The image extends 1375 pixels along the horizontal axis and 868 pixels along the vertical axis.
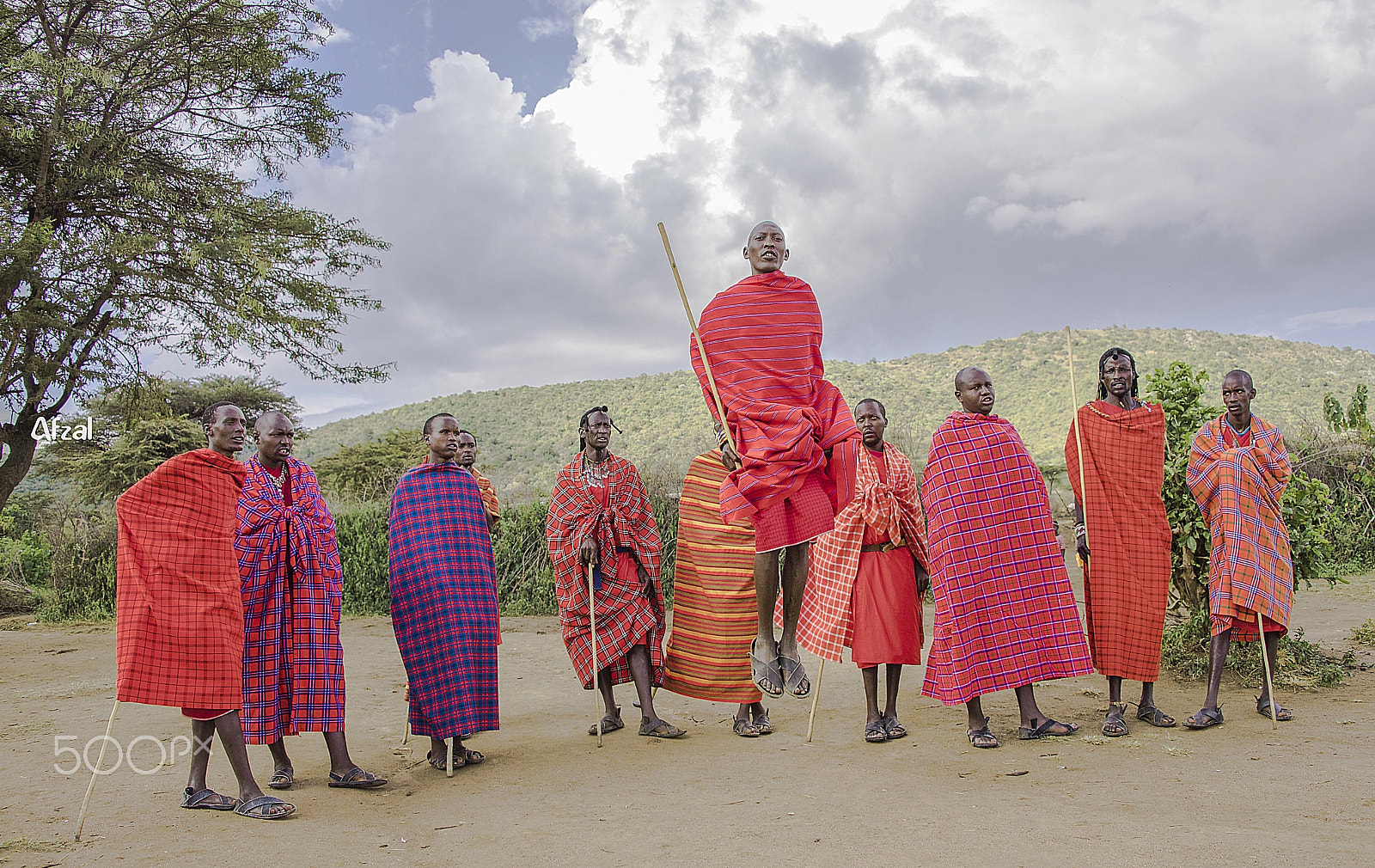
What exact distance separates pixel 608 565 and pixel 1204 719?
13.7 ft

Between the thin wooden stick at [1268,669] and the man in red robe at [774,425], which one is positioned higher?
the man in red robe at [774,425]

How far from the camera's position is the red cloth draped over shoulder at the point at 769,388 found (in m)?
5.62

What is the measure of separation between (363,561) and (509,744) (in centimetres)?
913

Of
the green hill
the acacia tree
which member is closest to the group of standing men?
the acacia tree

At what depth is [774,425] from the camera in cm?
573

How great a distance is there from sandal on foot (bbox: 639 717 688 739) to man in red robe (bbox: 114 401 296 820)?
8.80ft

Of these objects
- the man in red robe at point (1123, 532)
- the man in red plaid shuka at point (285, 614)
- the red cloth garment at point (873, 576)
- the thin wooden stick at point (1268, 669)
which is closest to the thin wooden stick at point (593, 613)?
the red cloth garment at point (873, 576)

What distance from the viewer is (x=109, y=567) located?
15.4 m

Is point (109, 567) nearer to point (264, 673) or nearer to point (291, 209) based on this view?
point (291, 209)

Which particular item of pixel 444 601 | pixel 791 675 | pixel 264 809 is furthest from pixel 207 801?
pixel 791 675

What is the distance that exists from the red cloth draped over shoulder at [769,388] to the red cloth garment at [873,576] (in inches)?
28.6

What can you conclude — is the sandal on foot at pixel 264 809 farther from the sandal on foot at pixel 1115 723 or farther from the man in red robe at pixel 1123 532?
the man in red robe at pixel 1123 532

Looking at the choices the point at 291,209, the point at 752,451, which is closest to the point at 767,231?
the point at 752,451

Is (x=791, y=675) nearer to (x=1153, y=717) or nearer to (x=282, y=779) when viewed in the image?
(x=1153, y=717)
